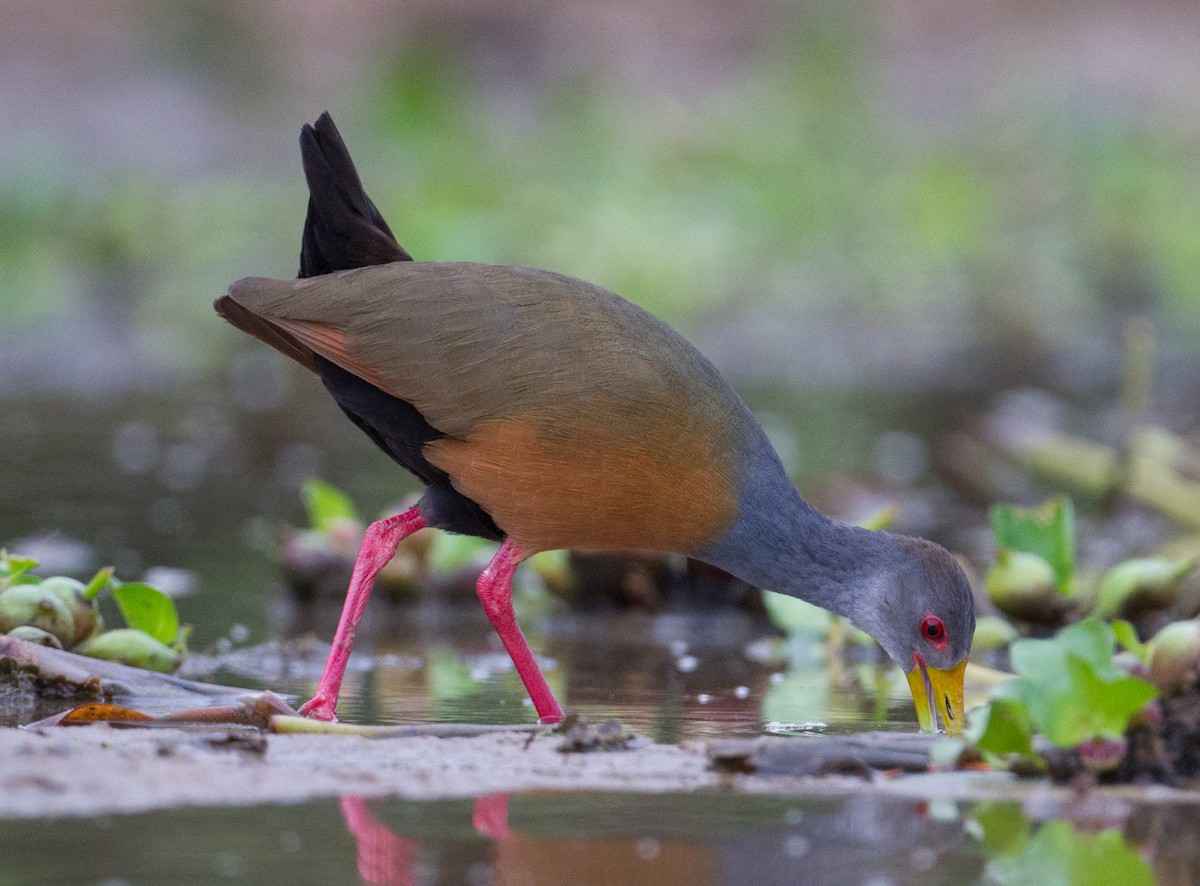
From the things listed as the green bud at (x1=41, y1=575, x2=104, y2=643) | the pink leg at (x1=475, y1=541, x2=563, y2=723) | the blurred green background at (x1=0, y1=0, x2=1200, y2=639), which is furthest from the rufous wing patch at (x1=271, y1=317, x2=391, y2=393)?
the blurred green background at (x1=0, y1=0, x2=1200, y2=639)

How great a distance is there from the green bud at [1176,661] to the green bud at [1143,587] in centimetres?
185

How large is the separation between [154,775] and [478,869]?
0.74m

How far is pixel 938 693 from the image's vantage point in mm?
4680

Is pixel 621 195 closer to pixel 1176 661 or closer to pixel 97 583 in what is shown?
pixel 97 583

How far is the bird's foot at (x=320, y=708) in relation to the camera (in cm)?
433

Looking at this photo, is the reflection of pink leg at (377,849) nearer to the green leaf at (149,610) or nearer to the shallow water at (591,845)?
the shallow water at (591,845)

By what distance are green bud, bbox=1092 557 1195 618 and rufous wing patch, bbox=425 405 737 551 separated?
1.31 meters

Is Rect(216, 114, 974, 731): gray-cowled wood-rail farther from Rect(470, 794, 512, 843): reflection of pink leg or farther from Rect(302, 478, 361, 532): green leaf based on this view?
Rect(302, 478, 361, 532): green leaf

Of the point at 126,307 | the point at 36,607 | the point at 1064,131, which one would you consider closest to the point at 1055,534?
the point at 36,607

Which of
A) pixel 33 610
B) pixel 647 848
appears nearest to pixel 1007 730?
pixel 647 848

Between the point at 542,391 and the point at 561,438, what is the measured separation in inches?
4.9

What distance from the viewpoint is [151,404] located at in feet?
35.2

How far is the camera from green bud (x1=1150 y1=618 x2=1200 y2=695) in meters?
3.50

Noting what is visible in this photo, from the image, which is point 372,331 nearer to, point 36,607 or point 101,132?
point 36,607
